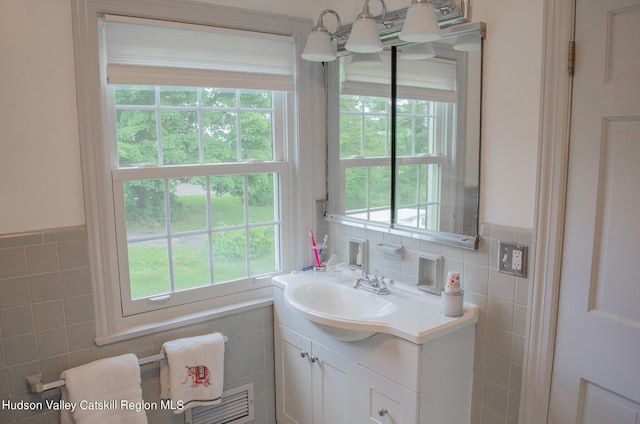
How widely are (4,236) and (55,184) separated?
260mm

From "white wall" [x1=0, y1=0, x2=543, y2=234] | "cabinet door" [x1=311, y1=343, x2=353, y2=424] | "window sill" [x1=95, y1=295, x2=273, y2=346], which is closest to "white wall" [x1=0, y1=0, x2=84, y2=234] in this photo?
"white wall" [x1=0, y1=0, x2=543, y2=234]

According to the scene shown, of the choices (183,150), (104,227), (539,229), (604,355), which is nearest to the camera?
(604,355)

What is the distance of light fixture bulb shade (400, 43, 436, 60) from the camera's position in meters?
2.00

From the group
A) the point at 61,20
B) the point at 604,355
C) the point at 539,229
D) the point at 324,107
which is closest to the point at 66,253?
the point at 61,20

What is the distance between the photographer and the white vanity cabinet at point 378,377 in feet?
5.69

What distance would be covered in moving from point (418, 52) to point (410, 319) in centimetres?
113

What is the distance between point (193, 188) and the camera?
7.38ft

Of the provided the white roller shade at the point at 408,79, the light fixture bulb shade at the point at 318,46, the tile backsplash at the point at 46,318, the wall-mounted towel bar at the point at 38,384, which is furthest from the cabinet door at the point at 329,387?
the light fixture bulb shade at the point at 318,46

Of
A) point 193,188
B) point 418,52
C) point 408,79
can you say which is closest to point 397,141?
point 408,79

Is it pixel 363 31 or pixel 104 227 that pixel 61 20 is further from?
pixel 363 31

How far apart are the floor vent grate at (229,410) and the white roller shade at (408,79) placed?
63.0 inches

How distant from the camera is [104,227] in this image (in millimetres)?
1982

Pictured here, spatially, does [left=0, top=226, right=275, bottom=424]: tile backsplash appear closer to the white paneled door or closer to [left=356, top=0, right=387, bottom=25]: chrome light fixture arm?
[left=356, top=0, right=387, bottom=25]: chrome light fixture arm

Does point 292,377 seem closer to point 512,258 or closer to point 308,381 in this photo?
point 308,381
